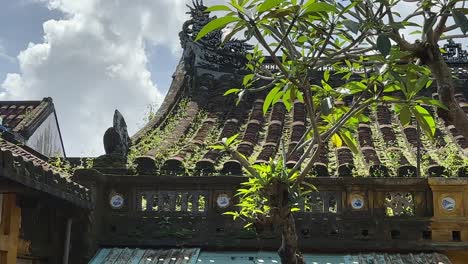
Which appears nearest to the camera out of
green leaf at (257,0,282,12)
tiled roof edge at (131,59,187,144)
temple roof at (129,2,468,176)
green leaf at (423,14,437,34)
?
green leaf at (423,14,437,34)

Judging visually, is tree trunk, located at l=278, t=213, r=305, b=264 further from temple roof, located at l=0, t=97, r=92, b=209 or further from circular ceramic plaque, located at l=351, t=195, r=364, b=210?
circular ceramic plaque, located at l=351, t=195, r=364, b=210

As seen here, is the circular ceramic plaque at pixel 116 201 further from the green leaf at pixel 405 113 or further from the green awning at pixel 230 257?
the green leaf at pixel 405 113

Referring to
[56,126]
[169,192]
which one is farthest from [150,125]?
[56,126]

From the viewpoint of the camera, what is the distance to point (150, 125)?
42.0ft

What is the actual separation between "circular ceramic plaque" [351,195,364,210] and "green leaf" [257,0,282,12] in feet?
15.7

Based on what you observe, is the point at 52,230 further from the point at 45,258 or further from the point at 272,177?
the point at 272,177

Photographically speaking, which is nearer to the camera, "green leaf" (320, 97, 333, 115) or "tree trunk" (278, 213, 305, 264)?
"green leaf" (320, 97, 333, 115)

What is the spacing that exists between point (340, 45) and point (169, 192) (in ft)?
13.6

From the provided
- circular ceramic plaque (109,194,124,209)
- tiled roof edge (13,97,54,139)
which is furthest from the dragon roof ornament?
circular ceramic plaque (109,194,124,209)

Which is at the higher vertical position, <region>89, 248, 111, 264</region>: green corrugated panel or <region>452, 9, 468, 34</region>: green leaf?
<region>452, 9, 468, 34</region>: green leaf

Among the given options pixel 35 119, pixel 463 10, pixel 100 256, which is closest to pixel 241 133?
pixel 100 256

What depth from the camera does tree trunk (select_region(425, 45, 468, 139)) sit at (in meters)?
5.70

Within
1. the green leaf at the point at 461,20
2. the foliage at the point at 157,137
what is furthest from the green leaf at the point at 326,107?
the foliage at the point at 157,137

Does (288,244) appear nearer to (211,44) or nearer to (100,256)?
(100,256)
